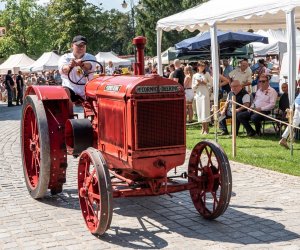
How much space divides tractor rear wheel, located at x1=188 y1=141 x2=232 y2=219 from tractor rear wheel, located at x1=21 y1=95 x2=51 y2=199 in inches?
62.7

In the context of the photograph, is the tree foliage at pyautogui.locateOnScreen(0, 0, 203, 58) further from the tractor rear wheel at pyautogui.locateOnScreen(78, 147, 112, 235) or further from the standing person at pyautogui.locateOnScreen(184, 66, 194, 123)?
the tractor rear wheel at pyautogui.locateOnScreen(78, 147, 112, 235)

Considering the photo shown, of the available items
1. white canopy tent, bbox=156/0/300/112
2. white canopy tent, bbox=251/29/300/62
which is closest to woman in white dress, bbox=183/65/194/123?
white canopy tent, bbox=156/0/300/112

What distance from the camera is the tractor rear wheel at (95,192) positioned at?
175 inches

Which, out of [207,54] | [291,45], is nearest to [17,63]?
[207,54]

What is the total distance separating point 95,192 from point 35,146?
5.64 feet

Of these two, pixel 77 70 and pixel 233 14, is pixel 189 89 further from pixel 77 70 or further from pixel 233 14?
A: pixel 77 70

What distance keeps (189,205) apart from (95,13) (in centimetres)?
4685

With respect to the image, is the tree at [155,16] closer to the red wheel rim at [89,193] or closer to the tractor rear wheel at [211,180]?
the tractor rear wheel at [211,180]

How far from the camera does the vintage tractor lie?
15.4ft

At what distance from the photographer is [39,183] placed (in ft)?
19.3

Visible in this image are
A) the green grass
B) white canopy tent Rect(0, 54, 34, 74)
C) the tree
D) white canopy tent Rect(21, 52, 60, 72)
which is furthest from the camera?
the tree

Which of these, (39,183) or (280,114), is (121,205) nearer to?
(39,183)

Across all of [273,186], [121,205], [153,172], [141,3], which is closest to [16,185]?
[121,205]

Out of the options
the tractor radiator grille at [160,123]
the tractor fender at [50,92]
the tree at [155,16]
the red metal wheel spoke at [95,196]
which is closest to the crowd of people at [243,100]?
the tractor fender at [50,92]
